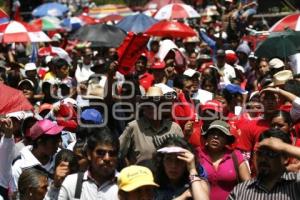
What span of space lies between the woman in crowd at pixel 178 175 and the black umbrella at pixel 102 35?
9.50 m

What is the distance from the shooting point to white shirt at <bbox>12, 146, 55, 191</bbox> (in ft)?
23.7

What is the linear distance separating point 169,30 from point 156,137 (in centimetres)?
838

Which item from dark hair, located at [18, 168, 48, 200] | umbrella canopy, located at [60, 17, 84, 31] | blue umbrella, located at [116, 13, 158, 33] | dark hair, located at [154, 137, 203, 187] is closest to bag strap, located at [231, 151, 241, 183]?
dark hair, located at [154, 137, 203, 187]

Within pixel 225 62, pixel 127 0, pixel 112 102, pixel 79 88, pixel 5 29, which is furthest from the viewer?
pixel 127 0

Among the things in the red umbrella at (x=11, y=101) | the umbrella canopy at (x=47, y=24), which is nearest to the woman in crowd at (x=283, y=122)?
the red umbrella at (x=11, y=101)

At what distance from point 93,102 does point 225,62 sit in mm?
5012

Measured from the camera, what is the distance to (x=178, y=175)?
592 cm

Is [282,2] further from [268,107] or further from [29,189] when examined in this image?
[29,189]

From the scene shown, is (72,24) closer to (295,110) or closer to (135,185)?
(295,110)

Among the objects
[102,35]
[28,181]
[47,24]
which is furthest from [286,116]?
[47,24]

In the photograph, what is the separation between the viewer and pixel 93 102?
31.1ft

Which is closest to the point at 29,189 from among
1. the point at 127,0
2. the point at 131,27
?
the point at 131,27

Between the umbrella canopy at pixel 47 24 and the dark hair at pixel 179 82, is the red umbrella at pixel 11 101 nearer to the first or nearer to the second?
the dark hair at pixel 179 82

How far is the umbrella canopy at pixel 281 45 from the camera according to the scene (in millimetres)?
Answer: 12070
